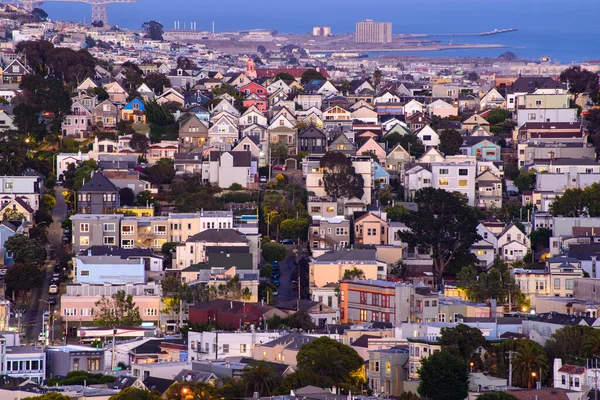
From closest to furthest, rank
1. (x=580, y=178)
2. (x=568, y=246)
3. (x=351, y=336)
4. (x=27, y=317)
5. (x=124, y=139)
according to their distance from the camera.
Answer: (x=351, y=336) → (x=27, y=317) → (x=568, y=246) → (x=580, y=178) → (x=124, y=139)

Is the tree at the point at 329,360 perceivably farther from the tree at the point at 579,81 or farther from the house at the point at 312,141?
the tree at the point at 579,81

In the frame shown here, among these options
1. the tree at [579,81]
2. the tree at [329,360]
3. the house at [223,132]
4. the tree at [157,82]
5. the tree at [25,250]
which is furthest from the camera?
the tree at [157,82]

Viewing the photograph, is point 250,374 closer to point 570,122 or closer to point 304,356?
point 304,356

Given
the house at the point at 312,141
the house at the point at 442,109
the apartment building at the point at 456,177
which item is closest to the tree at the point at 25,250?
the apartment building at the point at 456,177

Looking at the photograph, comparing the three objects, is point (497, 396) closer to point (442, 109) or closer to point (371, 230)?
point (371, 230)

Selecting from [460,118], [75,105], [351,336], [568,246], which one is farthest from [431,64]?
[351,336]

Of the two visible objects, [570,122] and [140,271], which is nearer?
[140,271]
